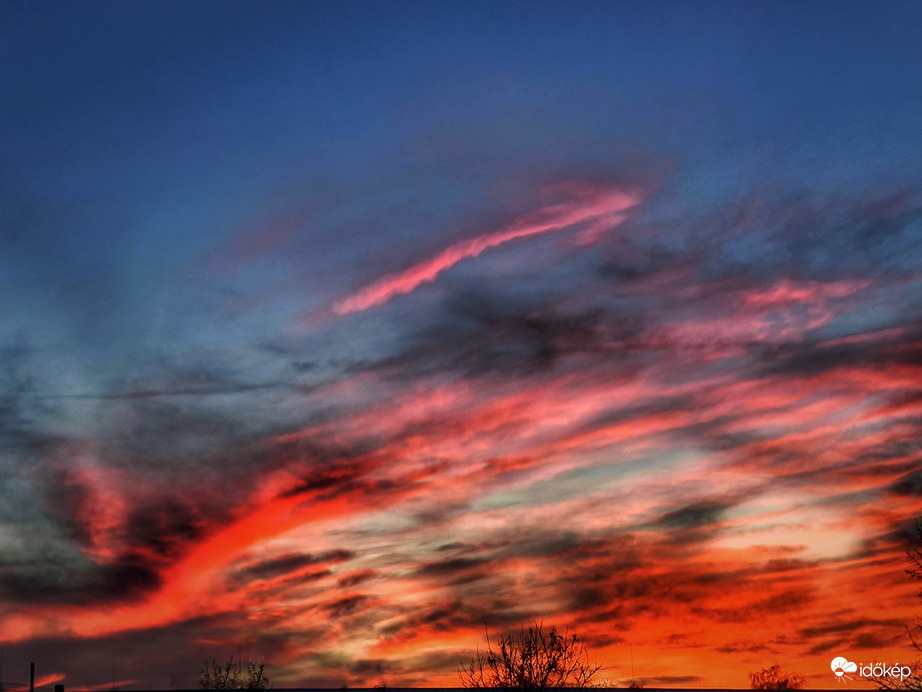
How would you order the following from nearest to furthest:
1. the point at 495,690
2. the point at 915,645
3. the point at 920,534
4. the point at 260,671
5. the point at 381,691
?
the point at 915,645 → the point at 920,534 → the point at 495,690 → the point at 381,691 → the point at 260,671

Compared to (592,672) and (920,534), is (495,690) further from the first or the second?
(920,534)

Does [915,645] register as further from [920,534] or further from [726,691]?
[726,691]

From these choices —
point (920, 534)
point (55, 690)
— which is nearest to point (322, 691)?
point (55, 690)

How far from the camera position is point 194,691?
85.2 meters

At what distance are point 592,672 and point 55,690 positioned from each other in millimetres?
38781

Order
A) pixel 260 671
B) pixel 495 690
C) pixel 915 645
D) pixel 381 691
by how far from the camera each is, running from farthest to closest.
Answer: pixel 260 671 < pixel 381 691 < pixel 495 690 < pixel 915 645

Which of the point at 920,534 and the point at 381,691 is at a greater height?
the point at 920,534

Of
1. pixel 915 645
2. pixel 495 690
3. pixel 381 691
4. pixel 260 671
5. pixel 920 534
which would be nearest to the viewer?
pixel 915 645

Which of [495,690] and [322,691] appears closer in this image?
[495,690]

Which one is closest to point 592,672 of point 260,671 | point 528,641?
point 528,641

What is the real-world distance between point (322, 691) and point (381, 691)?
5927 millimetres

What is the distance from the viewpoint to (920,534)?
2147 inches

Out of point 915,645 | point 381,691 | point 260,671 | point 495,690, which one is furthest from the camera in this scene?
point 260,671

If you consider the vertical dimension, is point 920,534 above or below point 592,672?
above
